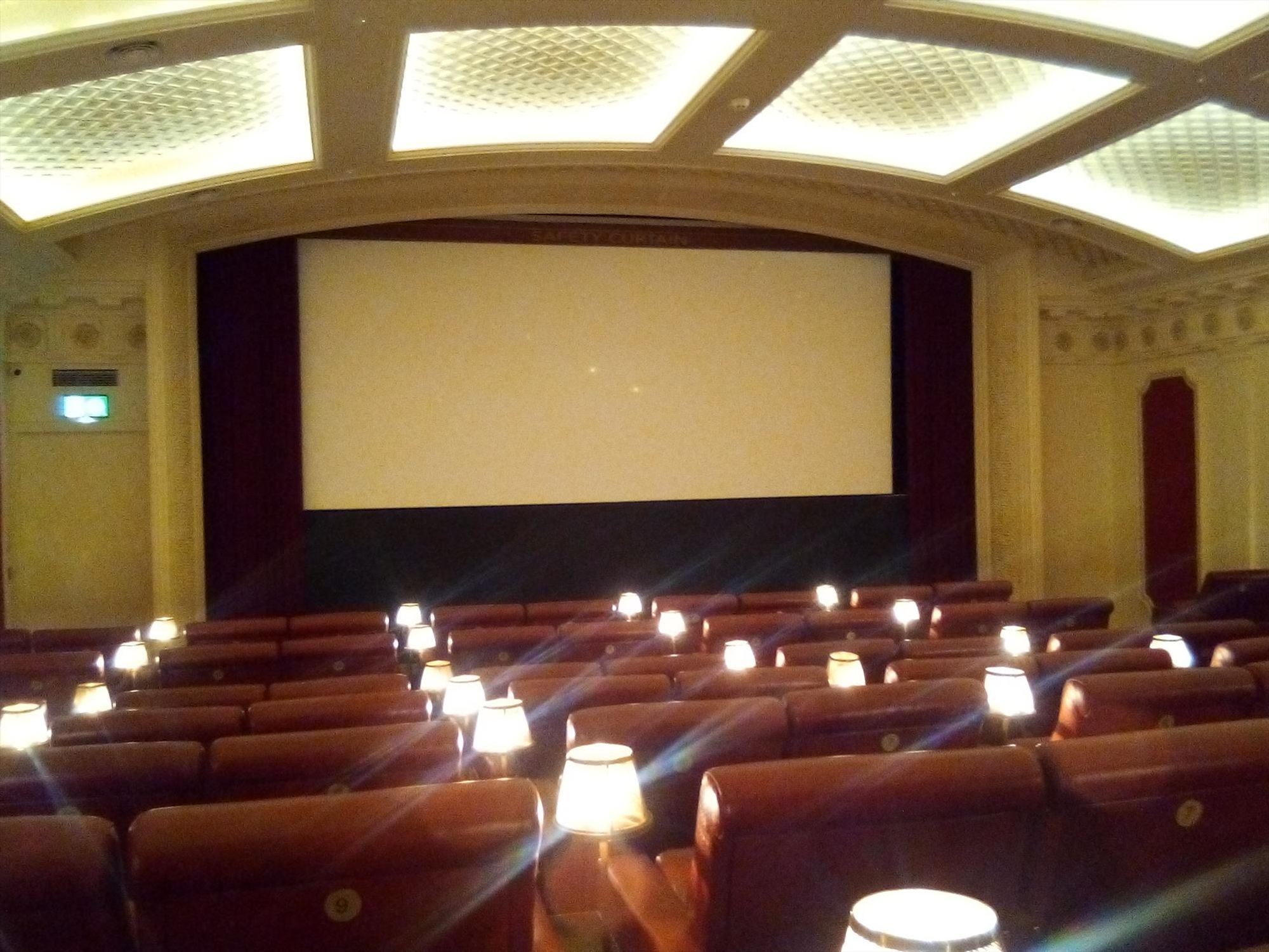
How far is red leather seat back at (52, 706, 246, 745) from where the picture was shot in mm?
2994

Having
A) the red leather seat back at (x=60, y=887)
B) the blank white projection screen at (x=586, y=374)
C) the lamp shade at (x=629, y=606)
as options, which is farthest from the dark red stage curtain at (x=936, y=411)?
the red leather seat back at (x=60, y=887)

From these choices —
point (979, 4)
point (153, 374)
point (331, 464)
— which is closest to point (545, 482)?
point (331, 464)

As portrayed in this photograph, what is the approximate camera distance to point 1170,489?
909cm

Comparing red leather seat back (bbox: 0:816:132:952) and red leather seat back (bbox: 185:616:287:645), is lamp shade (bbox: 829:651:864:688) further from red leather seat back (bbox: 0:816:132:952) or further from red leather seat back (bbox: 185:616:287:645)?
red leather seat back (bbox: 185:616:287:645)

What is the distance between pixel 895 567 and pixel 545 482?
343 centimetres

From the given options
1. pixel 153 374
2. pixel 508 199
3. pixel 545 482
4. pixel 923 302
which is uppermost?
pixel 508 199

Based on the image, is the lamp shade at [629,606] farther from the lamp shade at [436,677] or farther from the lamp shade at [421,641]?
the lamp shade at [436,677]

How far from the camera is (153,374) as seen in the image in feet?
25.8

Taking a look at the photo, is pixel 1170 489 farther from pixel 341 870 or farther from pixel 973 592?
pixel 341 870

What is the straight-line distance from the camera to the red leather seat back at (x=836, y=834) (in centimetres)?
171

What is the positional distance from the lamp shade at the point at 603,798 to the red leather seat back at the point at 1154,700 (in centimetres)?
136

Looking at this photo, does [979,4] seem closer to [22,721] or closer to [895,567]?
[22,721]

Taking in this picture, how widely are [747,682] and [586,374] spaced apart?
19.4 ft

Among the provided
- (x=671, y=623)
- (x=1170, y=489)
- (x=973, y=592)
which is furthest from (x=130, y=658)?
(x=1170, y=489)
